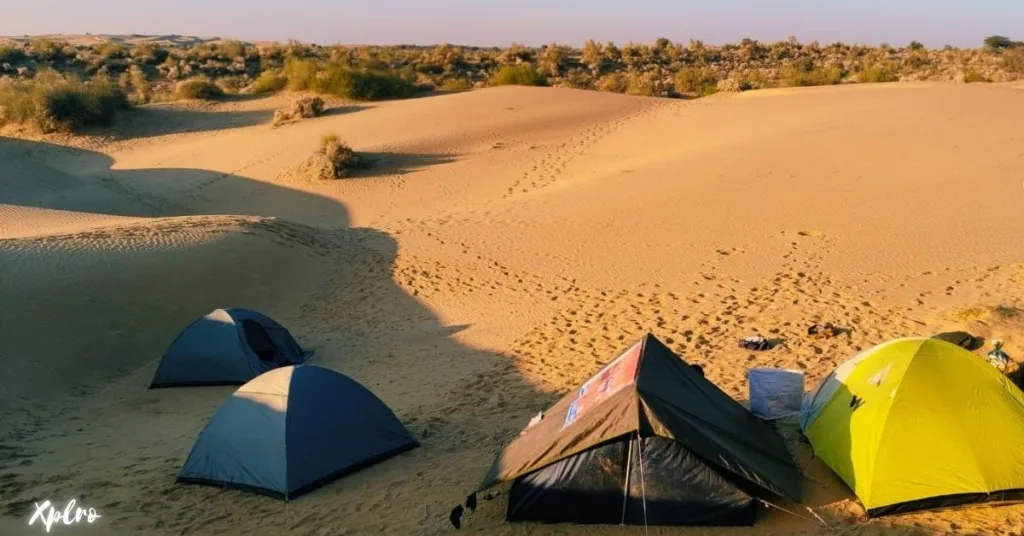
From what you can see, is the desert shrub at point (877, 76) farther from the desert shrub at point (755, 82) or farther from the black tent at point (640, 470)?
the black tent at point (640, 470)

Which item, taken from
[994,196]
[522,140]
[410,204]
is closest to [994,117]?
[994,196]

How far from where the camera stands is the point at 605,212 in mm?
18422

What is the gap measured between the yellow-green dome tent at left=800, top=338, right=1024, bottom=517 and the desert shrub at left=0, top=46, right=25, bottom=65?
53729 millimetres

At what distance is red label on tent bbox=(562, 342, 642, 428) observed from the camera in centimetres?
639

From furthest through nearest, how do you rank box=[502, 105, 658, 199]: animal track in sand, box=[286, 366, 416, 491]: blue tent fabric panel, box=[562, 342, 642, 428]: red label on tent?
1. box=[502, 105, 658, 199]: animal track in sand
2. box=[286, 366, 416, 491]: blue tent fabric panel
3. box=[562, 342, 642, 428]: red label on tent

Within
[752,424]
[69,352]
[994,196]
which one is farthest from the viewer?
[994,196]

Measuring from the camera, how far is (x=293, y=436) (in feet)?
23.8

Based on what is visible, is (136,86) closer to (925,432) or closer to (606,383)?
(606,383)

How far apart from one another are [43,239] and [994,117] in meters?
26.6

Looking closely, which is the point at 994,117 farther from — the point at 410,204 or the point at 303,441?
the point at 303,441

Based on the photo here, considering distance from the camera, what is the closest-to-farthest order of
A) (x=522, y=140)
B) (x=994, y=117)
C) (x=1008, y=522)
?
1. (x=1008, y=522)
2. (x=994, y=117)
3. (x=522, y=140)

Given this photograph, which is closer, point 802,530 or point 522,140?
point 802,530

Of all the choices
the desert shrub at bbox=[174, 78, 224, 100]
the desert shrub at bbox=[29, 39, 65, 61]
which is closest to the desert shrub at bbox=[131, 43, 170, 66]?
the desert shrub at bbox=[29, 39, 65, 61]

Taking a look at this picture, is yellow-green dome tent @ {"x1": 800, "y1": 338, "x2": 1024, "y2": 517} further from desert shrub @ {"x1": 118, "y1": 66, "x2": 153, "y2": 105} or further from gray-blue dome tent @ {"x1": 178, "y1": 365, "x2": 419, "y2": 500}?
desert shrub @ {"x1": 118, "y1": 66, "x2": 153, "y2": 105}
